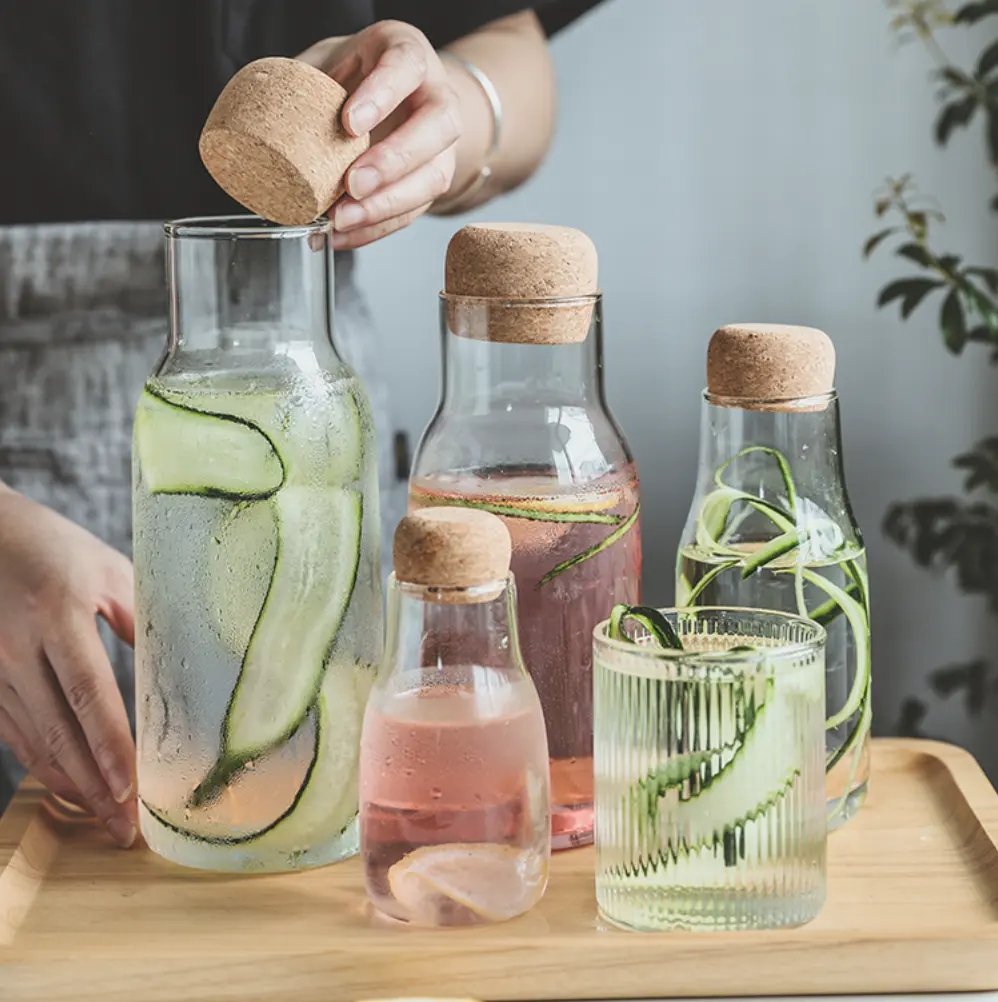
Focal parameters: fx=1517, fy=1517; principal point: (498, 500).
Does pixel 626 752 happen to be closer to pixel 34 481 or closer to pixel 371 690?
pixel 371 690

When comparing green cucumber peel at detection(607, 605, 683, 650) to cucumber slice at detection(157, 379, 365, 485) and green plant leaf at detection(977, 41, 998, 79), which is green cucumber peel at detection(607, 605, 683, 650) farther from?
green plant leaf at detection(977, 41, 998, 79)

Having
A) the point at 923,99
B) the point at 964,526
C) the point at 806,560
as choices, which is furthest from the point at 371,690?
the point at 923,99

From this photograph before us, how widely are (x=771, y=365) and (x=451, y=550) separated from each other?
17 cm

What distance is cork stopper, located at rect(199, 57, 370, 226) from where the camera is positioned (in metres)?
0.55

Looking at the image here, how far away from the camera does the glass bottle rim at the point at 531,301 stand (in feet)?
1.96

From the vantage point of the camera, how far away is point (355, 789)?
617 mm

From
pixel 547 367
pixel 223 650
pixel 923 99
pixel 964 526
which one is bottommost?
pixel 964 526

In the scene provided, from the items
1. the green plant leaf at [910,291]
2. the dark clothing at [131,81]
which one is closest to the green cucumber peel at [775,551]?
the dark clothing at [131,81]

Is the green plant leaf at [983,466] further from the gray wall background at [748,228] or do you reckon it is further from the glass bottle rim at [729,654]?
the glass bottle rim at [729,654]

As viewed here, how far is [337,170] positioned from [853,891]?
34 centimetres

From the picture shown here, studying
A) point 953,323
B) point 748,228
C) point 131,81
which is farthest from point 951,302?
point 131,81

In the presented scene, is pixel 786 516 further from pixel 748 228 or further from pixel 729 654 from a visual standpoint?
pixel 748 228

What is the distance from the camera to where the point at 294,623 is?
0.59 meters

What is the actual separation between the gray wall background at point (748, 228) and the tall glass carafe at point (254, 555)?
1.13 m
